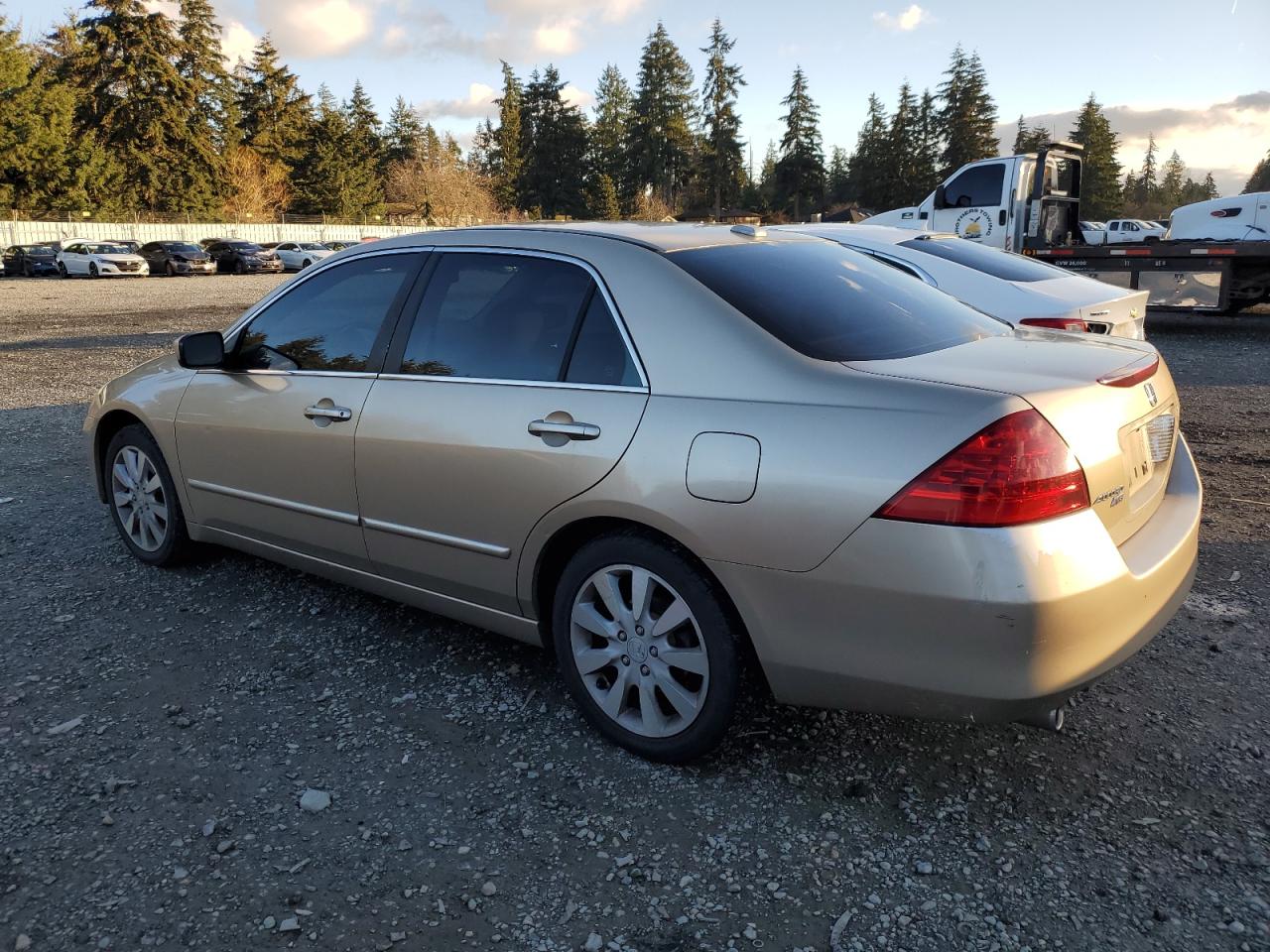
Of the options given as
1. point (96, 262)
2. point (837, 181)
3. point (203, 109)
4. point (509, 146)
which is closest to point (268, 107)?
point (203, 109)

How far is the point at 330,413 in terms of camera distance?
3.61m

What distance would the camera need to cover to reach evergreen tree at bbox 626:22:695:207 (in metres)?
88.6

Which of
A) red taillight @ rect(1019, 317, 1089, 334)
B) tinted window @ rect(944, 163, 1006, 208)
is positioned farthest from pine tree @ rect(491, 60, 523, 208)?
red taillight @ rect(1019, 317, 1089, 334)

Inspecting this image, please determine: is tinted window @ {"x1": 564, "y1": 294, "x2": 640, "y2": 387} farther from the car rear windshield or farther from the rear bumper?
the rear bumper

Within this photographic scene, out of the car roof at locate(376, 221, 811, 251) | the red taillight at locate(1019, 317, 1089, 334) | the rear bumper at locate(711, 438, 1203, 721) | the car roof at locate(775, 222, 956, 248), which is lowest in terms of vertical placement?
the rear bumper at locate(711, 438, 1203, 721)

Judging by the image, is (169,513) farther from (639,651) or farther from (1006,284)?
(1006,284)

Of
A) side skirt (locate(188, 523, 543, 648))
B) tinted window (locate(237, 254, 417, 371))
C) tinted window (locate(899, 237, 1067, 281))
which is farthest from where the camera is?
tinted window (locate(899, 237, 1067, 281))

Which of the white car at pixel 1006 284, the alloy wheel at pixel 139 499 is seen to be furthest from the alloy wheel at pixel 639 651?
the white car at pixel 1006 284

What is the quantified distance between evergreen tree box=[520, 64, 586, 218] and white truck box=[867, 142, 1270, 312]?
77.3 m

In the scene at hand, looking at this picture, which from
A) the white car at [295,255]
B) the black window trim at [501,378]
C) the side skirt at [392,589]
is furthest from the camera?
the white car at [295,255]

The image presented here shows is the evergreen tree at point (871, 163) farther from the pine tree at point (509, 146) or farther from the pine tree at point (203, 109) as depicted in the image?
the pine tree at point (203, 109)

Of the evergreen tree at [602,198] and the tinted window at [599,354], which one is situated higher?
the evergreen tree at [602,198]

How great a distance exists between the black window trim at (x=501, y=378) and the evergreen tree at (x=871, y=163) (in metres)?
85.6

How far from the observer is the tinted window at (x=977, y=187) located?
595 inches
